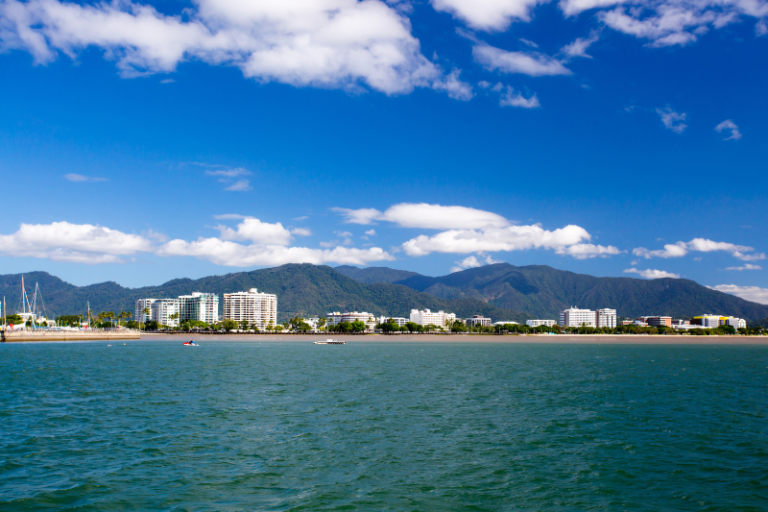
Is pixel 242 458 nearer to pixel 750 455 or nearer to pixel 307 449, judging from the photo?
pixel 307 449

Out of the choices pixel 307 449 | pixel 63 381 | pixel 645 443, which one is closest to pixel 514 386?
pixel 645 443

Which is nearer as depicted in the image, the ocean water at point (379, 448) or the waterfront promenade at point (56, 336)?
the ocean water at point (379, 448)

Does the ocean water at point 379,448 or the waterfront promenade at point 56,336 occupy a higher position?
the ocean water at point 379,448

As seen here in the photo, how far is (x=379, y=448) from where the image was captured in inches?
835

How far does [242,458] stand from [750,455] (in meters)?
19.5

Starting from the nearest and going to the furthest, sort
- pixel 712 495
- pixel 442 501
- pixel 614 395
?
pixel 442 501 → pixel 712 495 → pixel 614 395

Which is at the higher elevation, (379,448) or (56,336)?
(379,448)

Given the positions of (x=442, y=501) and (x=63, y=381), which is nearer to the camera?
(x=442, y=501)

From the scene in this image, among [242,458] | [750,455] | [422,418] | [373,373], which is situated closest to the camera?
[242,458]

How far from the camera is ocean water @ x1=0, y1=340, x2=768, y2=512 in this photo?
15.4m

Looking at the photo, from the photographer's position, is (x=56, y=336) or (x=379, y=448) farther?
(x=56, y=336)

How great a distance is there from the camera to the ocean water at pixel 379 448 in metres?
15.4

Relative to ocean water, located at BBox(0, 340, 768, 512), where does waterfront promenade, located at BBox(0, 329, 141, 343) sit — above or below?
below

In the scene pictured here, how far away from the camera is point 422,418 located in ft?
91.5
